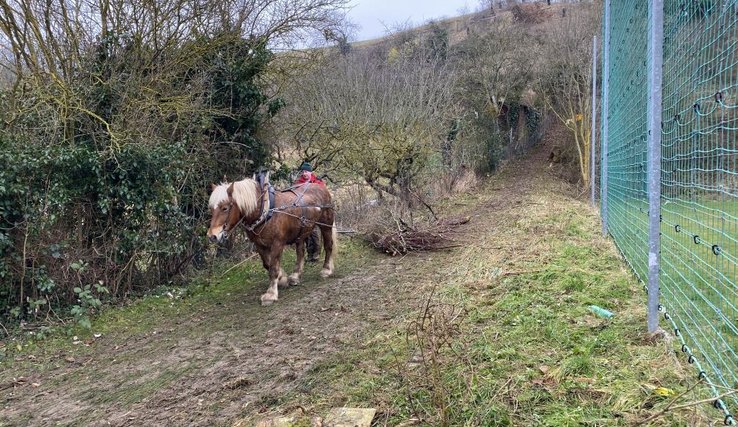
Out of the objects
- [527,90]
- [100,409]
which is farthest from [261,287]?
[527,90]

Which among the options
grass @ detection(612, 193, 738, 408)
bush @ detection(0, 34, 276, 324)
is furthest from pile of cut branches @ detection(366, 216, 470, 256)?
grass @ detection(612, 193, 738, 408)

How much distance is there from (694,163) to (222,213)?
4400 mm

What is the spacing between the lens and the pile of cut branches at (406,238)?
8141 millimetres

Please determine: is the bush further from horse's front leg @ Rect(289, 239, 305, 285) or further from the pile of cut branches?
the pile of cut branches

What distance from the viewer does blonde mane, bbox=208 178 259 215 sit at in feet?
18.1

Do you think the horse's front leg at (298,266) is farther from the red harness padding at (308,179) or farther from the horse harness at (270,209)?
the red harness padding at (308,179)

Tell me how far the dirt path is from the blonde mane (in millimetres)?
1177

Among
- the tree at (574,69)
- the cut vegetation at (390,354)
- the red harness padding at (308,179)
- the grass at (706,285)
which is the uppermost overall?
the tree at (574,69)

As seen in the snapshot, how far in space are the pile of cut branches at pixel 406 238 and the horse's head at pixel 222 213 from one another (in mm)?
3218

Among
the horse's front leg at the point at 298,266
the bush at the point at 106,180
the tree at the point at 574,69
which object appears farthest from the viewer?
the tree at the point at 574,69

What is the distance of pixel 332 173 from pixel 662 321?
9.15m

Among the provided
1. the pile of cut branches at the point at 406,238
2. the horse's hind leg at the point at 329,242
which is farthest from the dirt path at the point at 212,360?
the pile of cut branches at the point at 406,238

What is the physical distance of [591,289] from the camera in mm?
4387

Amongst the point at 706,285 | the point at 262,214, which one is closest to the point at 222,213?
the point at 262,214
